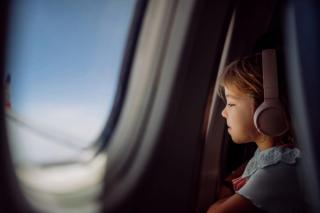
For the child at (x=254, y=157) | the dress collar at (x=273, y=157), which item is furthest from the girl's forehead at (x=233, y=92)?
the dress collar at (x=273, y=157)

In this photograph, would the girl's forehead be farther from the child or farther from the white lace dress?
the white lace dress

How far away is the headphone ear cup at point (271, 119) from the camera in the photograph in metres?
0.84

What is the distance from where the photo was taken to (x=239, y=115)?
0.90 meters

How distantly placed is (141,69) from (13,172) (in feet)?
1.27

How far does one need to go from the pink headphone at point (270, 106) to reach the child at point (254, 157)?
0.03m

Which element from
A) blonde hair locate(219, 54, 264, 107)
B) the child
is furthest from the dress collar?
blonde hair locate(219, 54, 264, 107)

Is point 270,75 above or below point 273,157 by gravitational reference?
above

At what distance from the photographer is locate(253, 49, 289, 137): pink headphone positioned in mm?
845

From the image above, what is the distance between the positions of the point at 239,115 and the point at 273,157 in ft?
0.37

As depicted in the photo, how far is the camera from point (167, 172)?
37.3 inches

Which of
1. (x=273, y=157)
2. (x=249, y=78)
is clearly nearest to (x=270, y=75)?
(x=249, y=78)

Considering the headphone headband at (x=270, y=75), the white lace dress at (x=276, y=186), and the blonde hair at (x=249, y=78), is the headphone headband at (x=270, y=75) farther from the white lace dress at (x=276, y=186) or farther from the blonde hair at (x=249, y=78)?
the white lace dress at (x=276, y=186)

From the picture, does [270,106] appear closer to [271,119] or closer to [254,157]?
[271,119]

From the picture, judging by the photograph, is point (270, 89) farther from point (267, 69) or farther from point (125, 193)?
point (125, 193)
